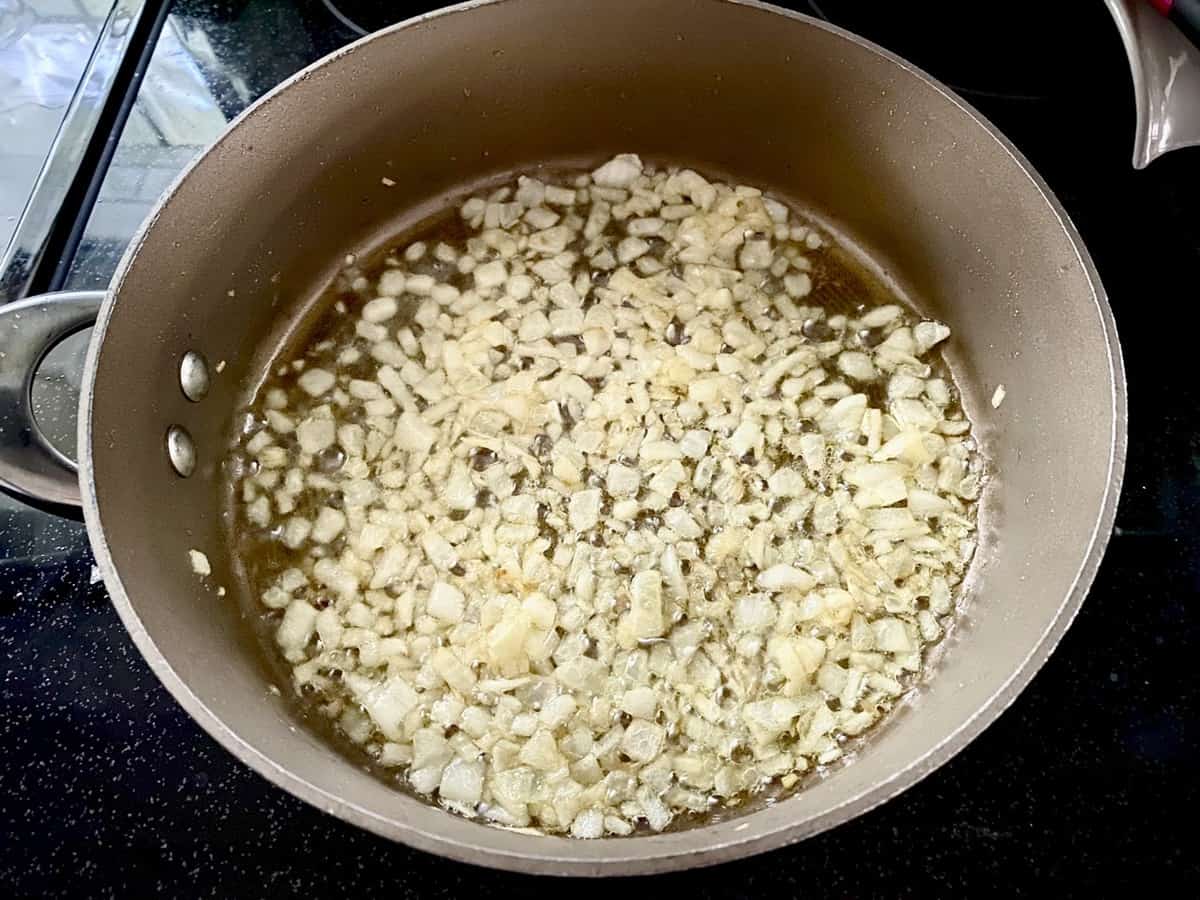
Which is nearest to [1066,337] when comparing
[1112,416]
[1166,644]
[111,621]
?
[1112,416]

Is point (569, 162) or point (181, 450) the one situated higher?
point (569, 162)

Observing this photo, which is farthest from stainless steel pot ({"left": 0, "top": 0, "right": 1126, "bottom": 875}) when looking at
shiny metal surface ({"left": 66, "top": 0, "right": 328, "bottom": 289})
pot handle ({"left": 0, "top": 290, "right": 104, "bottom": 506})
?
shiny metal surface ({"left": 66, "top": 0, "right": 328, "bottom": 289})

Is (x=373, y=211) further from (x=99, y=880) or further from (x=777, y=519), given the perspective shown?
(x=99, y=880)

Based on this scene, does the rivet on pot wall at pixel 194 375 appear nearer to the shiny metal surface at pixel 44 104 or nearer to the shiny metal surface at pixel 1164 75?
the shiny metal surface at pixel 44 104

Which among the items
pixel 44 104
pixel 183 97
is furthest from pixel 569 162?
pixel 44 104

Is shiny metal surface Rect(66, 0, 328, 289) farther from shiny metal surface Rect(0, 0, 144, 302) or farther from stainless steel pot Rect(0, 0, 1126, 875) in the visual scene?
stainless steel pot Rect(0, 0, 1126, 875)

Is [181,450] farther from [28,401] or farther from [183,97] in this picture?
[183,97]

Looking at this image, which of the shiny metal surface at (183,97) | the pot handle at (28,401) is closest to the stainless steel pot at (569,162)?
the pot handle at (28,401)
